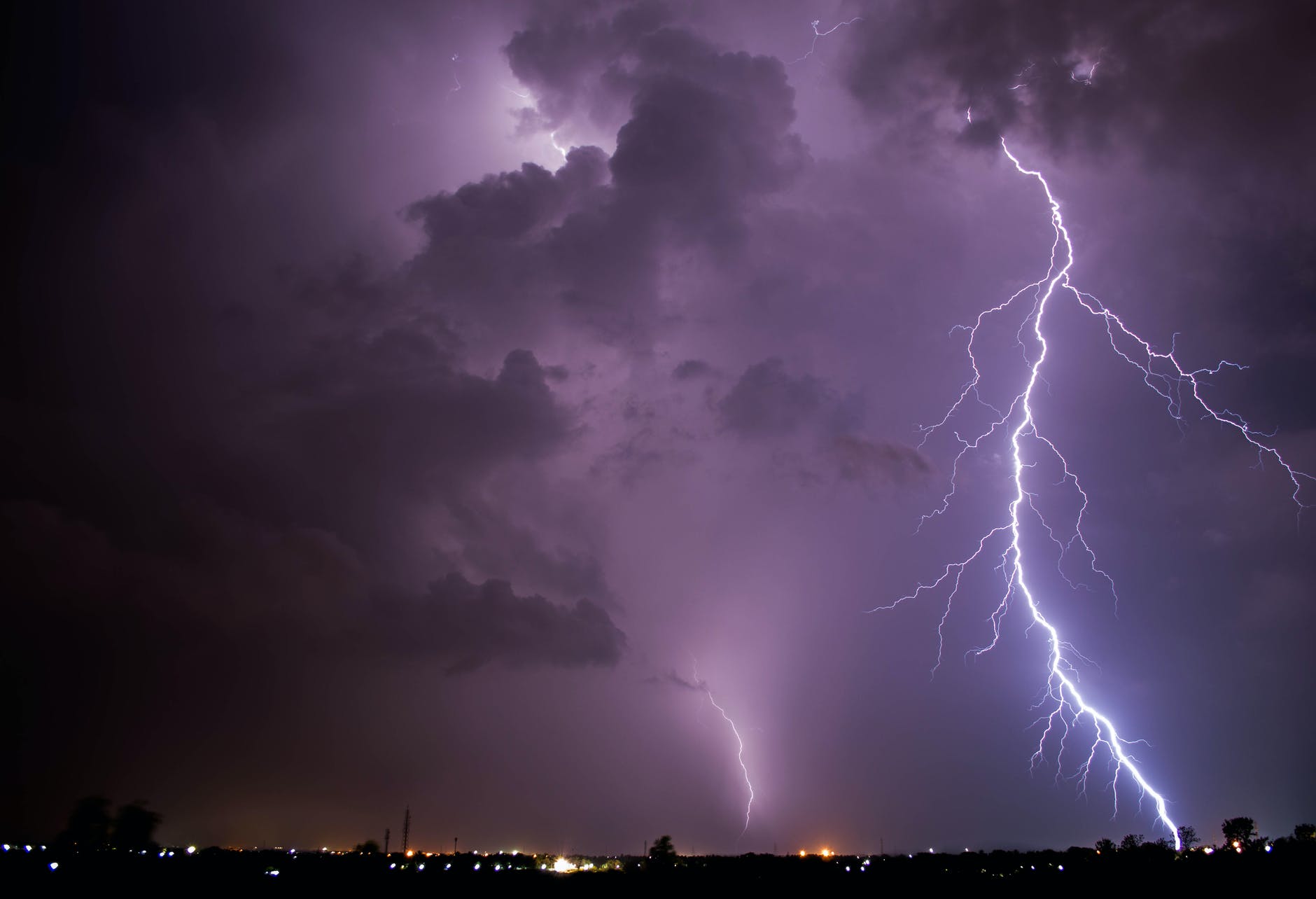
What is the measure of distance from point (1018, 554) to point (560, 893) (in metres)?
17.7

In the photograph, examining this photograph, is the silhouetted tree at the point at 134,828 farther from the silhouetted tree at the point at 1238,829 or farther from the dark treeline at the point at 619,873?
the silhouetted tree at the point at 1238,829

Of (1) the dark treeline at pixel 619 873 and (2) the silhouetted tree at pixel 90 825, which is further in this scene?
(2) the silhouetted tree at pixel 90 825

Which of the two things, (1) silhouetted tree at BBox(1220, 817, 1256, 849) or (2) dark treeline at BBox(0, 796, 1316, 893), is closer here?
(2) dark treeline at BBox(0, 796, 1316, 893)

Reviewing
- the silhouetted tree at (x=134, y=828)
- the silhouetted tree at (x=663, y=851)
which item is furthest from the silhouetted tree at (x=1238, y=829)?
the silhouetted tree at (x=134, y=828)

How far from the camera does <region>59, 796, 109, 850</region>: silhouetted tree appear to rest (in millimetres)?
42875

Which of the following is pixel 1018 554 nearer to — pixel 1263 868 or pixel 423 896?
pixel 1263 868

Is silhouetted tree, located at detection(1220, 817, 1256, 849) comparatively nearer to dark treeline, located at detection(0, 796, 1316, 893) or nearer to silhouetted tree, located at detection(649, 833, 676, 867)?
dark treeline, located at detection(0, 796, 1316, 893)

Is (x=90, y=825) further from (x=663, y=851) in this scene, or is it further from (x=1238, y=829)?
(x=1238, y=829)

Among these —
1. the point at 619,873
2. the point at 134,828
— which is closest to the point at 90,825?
the point at 134,828

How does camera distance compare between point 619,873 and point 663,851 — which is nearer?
point 619,873

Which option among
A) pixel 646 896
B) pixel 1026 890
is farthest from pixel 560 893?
pixel 1026 890

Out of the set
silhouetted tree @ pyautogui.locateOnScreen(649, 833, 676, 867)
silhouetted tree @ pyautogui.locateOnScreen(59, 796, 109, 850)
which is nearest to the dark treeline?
silhouetted tree @ pyautogui.locateOnScreen(59, 796, 109, 850)

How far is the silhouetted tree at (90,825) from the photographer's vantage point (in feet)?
141

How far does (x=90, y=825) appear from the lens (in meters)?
44.1
